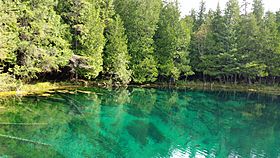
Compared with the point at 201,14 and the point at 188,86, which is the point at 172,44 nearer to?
the point at 188,86

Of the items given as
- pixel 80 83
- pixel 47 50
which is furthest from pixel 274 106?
pixel 47 50

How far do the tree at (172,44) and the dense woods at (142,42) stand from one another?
167 mm

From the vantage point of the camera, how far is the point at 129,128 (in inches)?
823

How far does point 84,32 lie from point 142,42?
11934mm

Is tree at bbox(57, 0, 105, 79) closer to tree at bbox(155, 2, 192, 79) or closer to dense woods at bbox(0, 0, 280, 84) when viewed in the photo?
dense woods at bbox(0, 0, 280, 84)

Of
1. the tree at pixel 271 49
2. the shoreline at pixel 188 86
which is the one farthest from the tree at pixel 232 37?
the tree at pixel 271 49

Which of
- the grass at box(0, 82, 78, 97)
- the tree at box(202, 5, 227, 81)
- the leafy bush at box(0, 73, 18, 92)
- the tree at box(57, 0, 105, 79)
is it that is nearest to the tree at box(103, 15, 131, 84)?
the tree at box(57, 0, 105, 79)

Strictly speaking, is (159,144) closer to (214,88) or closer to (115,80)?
(115,80)

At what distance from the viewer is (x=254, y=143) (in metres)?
19.6

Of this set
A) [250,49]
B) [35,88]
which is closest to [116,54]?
[35,88]

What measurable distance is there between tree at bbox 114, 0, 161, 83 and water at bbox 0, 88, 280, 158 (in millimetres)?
14099

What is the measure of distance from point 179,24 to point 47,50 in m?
26.8

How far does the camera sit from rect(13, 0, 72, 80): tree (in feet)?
101

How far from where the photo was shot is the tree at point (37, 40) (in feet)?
101
